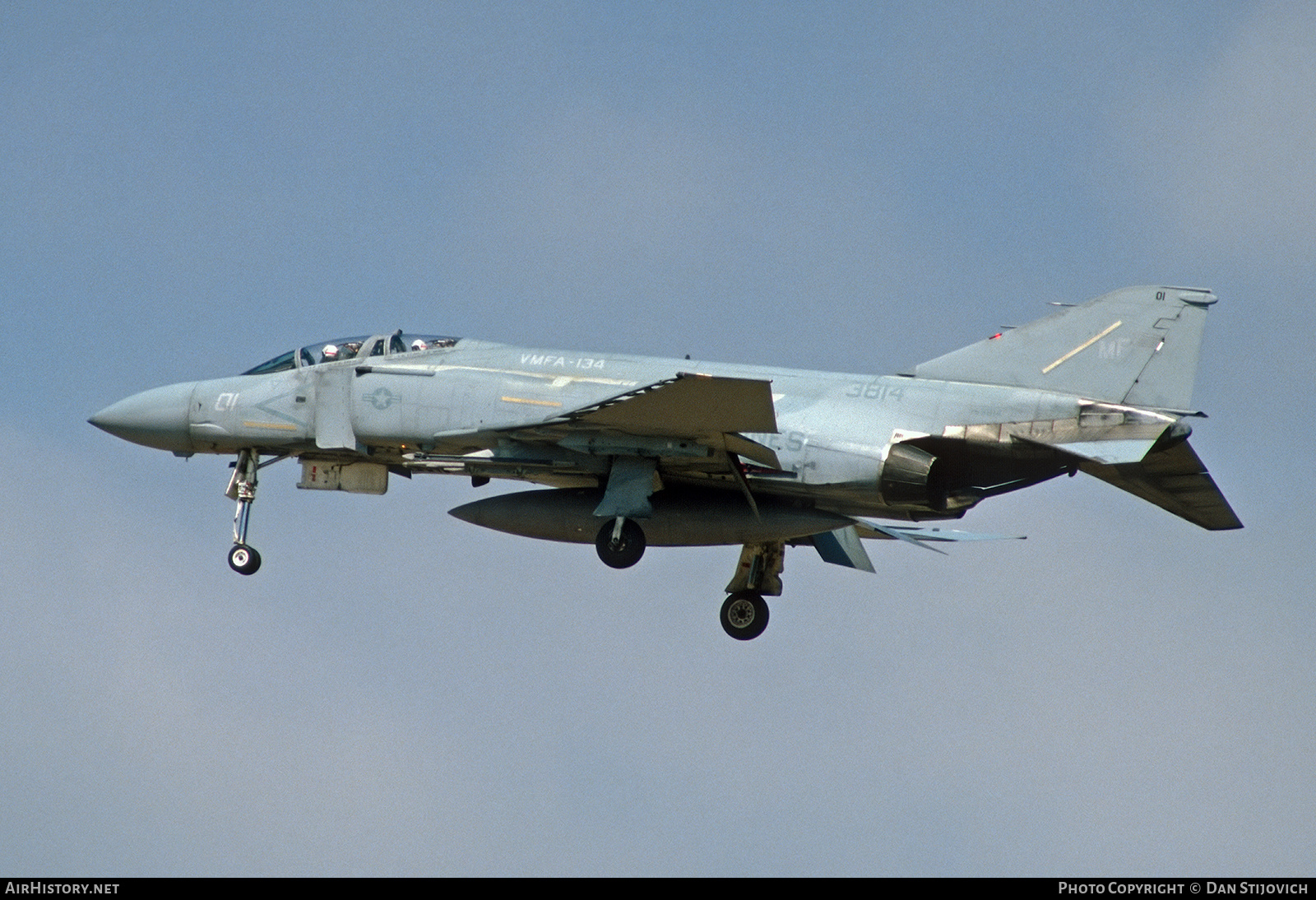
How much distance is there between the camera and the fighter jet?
26.8 m

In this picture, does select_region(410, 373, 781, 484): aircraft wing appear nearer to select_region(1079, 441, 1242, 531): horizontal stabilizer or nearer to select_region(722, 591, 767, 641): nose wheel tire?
select_region(722, 591, 767, 641): nose wheel tire

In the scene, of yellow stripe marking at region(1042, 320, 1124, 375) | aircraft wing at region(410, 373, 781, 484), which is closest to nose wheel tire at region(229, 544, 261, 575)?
aircraft wing at region(410, 373, 781, 484)

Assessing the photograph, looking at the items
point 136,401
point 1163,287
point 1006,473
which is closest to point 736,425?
point 1006,473

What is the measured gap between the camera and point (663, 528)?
92.8ft

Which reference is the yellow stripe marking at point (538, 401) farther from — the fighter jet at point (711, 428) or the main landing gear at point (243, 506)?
the main landing gear at point (243, 506)

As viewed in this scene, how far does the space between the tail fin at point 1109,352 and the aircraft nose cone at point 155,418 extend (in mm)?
10699

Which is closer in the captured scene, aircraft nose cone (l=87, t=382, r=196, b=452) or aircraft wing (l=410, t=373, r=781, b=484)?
aircraft wing (l=410, t=373, r=781, b=484)

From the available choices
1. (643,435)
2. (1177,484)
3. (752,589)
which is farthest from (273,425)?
(1177,484)

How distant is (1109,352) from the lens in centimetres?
2712

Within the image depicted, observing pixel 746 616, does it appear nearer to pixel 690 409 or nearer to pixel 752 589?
pixel 752 589

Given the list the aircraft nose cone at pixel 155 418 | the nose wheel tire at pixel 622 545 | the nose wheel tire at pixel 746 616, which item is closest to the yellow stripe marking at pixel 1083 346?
the nose wheel tire at pixel 746 616

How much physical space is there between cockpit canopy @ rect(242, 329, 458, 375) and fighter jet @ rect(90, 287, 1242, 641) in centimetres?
3

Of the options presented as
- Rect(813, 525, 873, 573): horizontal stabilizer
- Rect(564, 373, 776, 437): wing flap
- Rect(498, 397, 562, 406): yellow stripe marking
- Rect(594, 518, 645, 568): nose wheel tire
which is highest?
Rect(498, 397, 562, 406): yellow stripe marking
